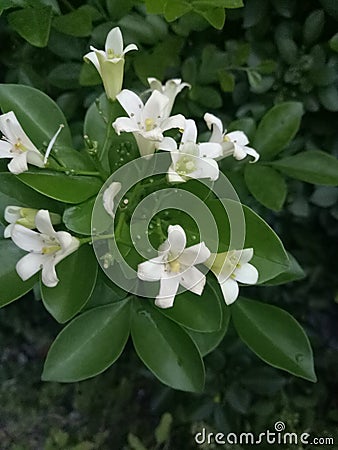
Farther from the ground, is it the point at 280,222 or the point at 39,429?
the point at 280,222

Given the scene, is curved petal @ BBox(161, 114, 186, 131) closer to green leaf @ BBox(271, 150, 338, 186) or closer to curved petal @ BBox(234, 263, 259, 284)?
curved petal @ BBox(234, 263, 259, 284)

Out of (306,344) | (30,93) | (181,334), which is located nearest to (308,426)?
(306,344)

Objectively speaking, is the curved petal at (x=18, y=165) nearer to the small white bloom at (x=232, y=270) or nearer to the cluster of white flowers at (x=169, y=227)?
the cluster of white flowers at (x=169, y=227)

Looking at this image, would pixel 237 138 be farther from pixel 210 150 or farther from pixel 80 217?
pixel 80 217

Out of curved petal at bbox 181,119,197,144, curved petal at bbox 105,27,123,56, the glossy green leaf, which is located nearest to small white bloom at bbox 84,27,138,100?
curved petal at bbox 105,27,123,56

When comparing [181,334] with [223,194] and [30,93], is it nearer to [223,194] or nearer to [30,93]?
[223,194]

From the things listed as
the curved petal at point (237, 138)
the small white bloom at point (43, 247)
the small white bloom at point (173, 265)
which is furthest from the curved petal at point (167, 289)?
the curved petal at point (237, 138)
